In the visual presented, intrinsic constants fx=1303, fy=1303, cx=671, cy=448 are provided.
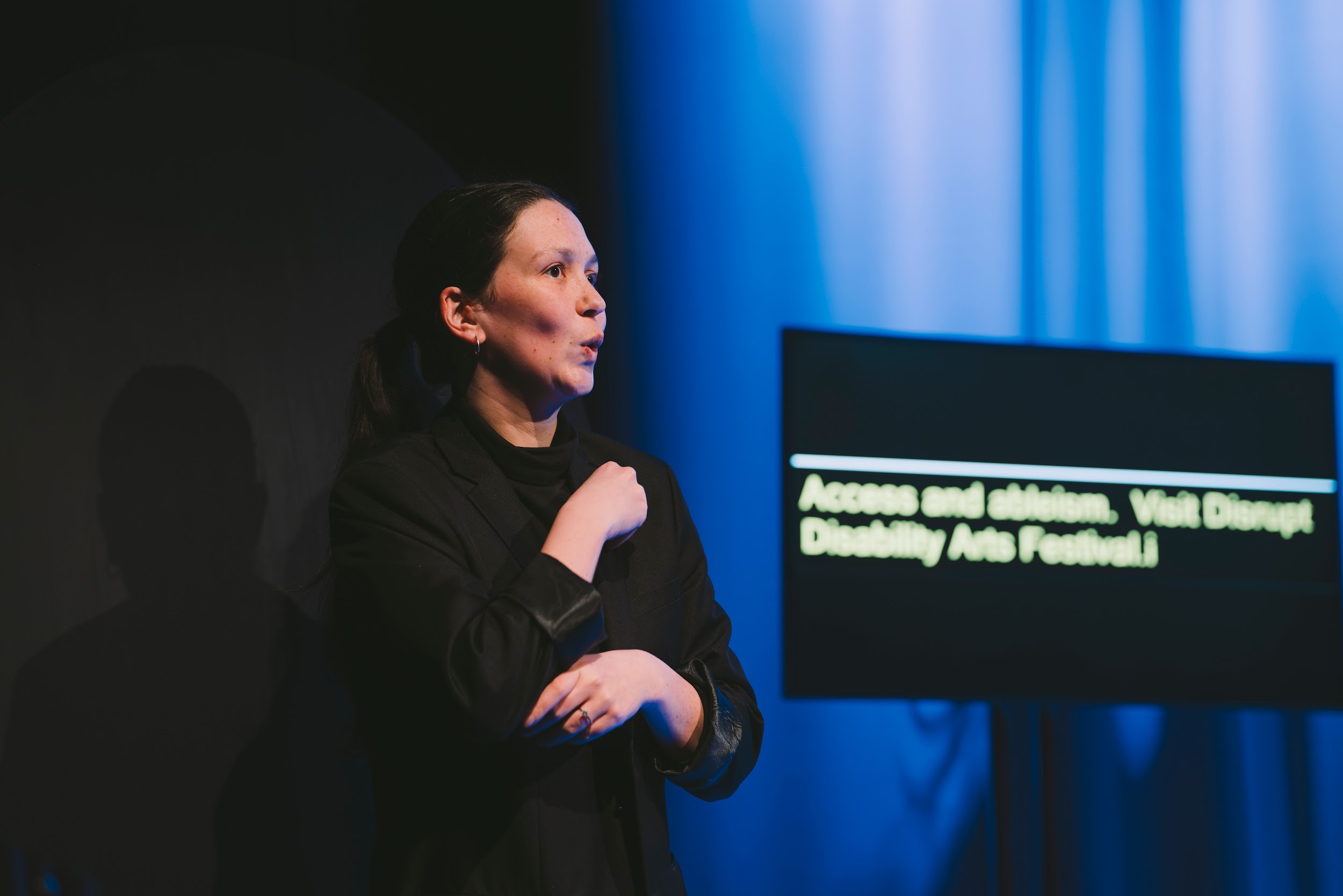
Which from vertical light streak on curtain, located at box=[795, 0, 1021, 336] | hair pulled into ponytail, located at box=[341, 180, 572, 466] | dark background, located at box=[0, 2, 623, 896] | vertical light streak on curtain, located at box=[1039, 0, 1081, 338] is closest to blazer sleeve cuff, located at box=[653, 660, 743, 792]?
hair pulled into ponytail, located at box=[341, 180, 572, 466]

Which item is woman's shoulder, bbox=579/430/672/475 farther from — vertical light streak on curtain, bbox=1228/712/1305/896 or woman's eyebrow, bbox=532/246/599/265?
vertical light streak on curtain, bbox=1228/712/1305/896

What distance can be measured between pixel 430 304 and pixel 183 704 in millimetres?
918

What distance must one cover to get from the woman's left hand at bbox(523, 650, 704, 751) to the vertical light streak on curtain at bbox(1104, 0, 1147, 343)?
2.04m

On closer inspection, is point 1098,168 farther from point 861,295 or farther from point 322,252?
point 322,252

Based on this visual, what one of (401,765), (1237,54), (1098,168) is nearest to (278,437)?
(401,765)

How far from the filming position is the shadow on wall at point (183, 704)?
2189 mm

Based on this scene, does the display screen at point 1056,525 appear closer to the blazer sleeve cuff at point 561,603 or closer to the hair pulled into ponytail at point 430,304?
the hair pulled into ponytail at point 430,304

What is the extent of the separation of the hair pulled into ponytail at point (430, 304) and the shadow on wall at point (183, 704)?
58cm

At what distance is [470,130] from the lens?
2.60m

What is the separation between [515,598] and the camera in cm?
145

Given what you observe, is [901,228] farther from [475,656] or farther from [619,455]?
[475,656]

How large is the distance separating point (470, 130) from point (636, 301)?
1.60 ft

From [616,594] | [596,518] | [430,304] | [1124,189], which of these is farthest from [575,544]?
[1124,189]

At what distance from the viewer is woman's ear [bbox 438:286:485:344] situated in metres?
1.79
